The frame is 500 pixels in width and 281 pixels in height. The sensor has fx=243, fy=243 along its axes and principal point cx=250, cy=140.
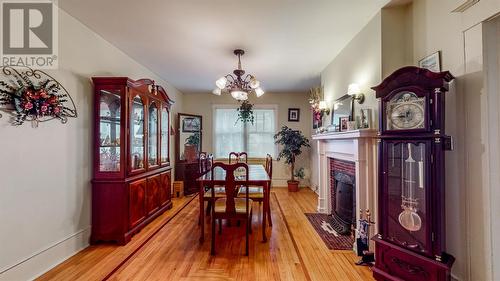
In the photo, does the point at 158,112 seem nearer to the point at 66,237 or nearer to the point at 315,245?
the point at 66,237

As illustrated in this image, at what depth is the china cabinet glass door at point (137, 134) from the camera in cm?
327

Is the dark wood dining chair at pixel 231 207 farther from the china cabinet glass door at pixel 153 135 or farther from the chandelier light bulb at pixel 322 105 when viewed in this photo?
the chandelier light bulb at pixel 322 105

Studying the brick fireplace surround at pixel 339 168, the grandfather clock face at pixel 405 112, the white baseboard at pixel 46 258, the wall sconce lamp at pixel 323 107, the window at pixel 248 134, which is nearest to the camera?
the grandfather clock face at pixel 405 112

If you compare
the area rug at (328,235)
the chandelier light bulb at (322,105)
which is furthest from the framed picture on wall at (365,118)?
the chandelier light bulb at (322,105)

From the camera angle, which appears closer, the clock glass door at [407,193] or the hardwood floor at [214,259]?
the clock glass door at [407,193]

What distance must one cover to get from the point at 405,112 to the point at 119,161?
3127mm

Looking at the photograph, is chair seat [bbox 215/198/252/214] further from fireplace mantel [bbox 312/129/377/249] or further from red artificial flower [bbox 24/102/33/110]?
red artificial flower [bbox 24/102/33/110]

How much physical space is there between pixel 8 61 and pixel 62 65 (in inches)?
19.8

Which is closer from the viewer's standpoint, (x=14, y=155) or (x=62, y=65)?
(x=14, y=155)

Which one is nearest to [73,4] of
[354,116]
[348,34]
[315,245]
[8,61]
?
[8,61]

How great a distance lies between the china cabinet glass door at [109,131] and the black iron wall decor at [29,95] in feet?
1.94

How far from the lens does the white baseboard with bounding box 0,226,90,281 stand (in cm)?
203

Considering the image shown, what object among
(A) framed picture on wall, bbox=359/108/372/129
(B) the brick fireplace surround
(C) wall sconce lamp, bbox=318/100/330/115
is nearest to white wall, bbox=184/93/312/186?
(C) wall sconce lamp, bbox=318/100/330/115

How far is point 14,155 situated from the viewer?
6.73ft
